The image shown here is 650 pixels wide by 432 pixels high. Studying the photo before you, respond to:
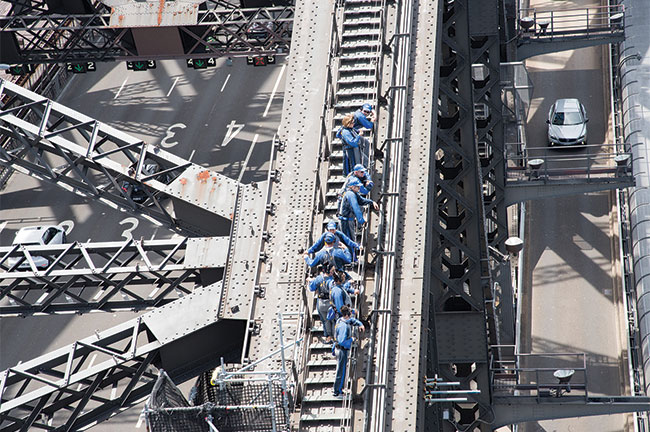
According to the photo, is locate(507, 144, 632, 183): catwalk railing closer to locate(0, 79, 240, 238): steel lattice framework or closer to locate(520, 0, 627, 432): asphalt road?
locate(520, 0, 627, 432): asphalt road

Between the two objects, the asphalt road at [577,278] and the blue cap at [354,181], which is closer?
the blue cap at [354,181]

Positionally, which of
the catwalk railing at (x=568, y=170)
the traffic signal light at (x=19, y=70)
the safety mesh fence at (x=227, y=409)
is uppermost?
the traffic signal light at (x=19, y=70)

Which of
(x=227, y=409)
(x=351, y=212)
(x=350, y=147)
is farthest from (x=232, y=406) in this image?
(x=350, y=147)

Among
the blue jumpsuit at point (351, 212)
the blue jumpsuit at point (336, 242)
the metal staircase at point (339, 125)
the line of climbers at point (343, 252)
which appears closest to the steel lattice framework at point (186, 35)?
the metal staircase at point (339, 125)

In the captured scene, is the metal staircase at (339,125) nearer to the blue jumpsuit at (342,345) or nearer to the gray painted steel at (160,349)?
the blue jumpsuit at (342,345)

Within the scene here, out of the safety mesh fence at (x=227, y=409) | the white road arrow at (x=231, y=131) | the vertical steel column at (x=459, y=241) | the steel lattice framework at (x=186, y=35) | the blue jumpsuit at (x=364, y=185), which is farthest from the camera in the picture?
the white road arrow at (x=231, y=131)

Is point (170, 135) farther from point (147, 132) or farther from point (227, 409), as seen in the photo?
point (227, 409)
